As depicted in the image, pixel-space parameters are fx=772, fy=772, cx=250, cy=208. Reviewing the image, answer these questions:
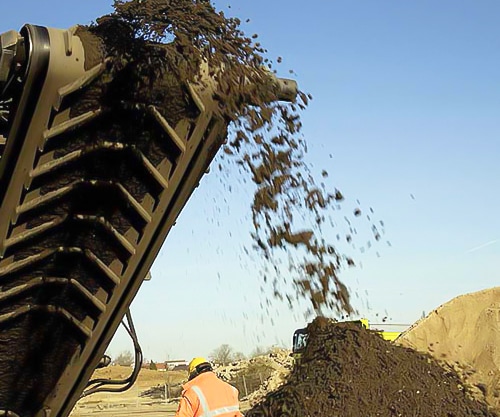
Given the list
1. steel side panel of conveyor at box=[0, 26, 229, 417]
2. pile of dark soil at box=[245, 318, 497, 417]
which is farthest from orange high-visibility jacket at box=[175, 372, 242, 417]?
steel side panel of conveyor at box=[0, 26, 229, 417]

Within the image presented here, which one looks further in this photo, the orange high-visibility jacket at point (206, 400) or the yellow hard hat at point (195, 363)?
the yellow hard hat at point (195, 363)

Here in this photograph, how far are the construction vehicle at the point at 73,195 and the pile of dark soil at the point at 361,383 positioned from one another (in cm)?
181

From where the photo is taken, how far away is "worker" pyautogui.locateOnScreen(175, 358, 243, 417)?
205 inches

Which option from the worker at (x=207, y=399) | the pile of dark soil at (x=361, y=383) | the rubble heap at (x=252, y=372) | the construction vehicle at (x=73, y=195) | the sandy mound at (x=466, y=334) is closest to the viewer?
the construction vehicle at (x=73, y=195)

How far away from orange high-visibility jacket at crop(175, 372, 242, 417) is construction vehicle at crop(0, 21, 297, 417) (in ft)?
2.82

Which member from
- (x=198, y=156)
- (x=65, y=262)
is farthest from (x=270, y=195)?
(x=65, y=262)

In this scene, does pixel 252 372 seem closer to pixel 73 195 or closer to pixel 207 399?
pixel 207 399

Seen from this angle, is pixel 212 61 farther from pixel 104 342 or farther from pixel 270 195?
pixel 104 342

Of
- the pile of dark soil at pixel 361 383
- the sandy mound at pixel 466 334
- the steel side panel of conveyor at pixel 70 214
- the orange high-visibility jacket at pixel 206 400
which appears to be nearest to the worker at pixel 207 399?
the orange high-visibility jacket at pixel 206 400

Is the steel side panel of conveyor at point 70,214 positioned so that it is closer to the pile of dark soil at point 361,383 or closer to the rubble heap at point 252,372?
the pile of dark soil at point 361,383

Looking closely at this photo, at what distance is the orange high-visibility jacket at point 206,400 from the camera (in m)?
5.20

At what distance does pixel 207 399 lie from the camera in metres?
5.22

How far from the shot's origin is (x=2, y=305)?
4.07 metres

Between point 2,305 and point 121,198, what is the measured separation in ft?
2.99
